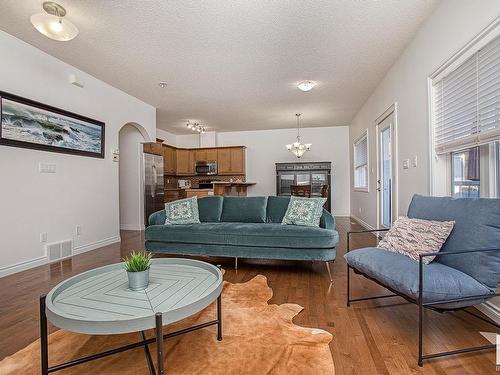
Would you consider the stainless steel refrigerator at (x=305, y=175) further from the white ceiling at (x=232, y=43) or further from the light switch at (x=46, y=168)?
the light switch at (x=46, y=168)

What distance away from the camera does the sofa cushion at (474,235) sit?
1522mm

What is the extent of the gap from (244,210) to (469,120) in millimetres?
2498

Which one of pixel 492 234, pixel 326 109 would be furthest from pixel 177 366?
pixel 326 109

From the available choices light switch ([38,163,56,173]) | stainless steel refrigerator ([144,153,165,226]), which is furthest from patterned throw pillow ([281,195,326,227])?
stainless steel refrigerator ([144,153,165,226])

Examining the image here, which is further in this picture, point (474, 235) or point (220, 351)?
point (474, 235)

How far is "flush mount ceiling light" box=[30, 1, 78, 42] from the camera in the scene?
232cm

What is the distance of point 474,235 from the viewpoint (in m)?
1.65

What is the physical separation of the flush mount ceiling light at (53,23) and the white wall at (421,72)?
330 cm

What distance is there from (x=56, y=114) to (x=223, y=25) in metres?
2.51

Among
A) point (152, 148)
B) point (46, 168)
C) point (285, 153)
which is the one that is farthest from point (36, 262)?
point (285, 153)

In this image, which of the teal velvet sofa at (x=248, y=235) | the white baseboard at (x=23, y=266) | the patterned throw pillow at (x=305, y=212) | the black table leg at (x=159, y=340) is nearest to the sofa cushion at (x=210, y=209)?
the teal velvet sofa at (x=248, y=235)

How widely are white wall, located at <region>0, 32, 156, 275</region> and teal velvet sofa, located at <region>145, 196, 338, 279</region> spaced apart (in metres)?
1.36

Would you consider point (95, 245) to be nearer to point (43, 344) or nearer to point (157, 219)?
point (157, 219)

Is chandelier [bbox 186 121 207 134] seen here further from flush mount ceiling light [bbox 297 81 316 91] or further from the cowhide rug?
the cowhide rug
